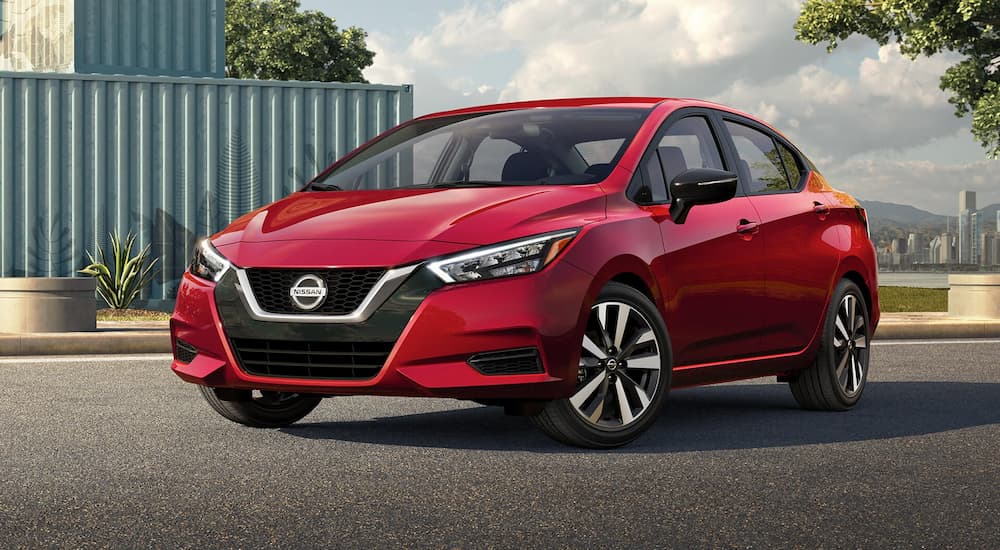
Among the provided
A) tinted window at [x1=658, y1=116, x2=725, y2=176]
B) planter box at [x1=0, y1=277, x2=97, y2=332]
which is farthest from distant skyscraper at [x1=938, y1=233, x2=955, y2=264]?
tinted window at [x1=658, y1=116, x2=725, y2=176]

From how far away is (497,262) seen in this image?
5836mm

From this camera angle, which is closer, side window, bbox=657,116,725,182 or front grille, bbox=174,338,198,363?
front grille, bbox=174,338,198,363

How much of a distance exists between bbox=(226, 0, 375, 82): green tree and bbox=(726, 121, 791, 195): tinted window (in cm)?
4309

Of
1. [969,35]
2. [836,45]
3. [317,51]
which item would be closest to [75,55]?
[836,45]

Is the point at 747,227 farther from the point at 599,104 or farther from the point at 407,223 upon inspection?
the point at 407,223

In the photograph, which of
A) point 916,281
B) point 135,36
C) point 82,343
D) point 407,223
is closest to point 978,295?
point 82,343

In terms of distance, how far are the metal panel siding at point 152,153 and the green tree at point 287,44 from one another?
99.9 feet

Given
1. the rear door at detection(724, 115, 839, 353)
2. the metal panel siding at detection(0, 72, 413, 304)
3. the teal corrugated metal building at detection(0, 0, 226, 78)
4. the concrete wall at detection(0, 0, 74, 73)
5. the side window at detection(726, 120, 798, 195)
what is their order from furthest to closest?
the concrete wall at detection(0, 0, 74, 73) < the teal corrugated metal building at detection(0, 0, 226, 78) < the metal panel siding at detection(0, 72, 413, 304) < the side window at detection(726, 120, 798, 195) < the rear door at detection(724, 115, 839, 353)

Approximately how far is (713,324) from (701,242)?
0.45 m

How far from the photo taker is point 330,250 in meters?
5.94

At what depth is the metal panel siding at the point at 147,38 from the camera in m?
22.5

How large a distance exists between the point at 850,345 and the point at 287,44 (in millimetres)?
44392

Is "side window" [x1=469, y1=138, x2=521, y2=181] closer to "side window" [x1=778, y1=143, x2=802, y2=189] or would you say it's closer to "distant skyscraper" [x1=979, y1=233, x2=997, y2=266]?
"side window" [x1=778, y1=143, x2=802, y2=189]

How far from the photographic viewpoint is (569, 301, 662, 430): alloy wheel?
20.2 ft
